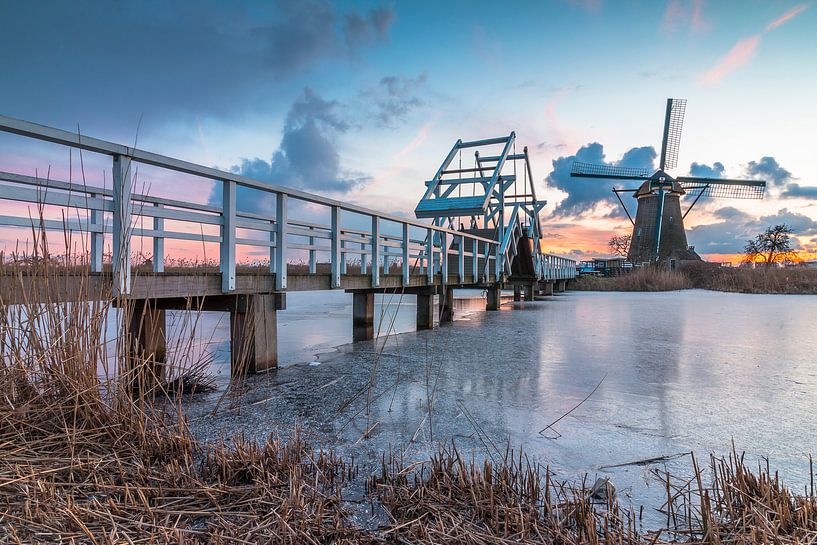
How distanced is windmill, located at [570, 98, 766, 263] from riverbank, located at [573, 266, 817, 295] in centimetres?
352

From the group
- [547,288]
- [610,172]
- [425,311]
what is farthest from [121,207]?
[610,172]

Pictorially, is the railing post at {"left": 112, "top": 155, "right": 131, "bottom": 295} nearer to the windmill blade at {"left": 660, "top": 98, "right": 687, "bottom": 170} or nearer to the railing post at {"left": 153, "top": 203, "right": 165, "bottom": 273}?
the railing post at {"left": 153, "top": 203, "right": 165, "bottom": 273}

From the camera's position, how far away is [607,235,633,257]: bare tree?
1909 inches

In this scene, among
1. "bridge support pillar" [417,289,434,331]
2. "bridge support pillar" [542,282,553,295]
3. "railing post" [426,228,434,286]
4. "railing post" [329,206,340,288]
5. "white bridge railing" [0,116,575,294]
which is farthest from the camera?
"bridge support pillar" [542,282,553,295]

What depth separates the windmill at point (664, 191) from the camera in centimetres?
3584

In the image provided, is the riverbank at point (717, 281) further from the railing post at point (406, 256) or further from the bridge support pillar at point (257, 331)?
the bridge support pillar at point (257, 331)

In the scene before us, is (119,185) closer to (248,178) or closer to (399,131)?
(248,178)

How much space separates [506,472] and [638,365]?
452 centimetres

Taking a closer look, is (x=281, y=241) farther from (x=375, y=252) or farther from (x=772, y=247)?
(x=772, y=247)

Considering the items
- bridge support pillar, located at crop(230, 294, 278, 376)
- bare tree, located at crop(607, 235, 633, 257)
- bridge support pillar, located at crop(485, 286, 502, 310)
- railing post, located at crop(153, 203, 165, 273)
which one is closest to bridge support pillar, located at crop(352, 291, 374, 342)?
bridge support pillar, located at crop(230, 294, 278, 376)

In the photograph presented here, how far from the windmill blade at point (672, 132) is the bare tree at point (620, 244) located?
39.6 ft

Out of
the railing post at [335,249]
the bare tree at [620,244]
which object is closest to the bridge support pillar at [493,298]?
the railing post at [335,249]

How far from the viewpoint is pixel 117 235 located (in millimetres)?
3379

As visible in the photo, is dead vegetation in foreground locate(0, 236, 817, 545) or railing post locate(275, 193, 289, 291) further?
railing post locate(275, 193, 289, 291)
